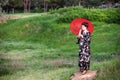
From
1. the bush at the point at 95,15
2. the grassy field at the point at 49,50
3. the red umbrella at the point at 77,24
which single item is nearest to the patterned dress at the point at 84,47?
the red umbrella at the point at 77,24

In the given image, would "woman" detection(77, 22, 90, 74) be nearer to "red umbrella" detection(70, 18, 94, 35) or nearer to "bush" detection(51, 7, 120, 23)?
"red umbrella" detection(70, 18, 94, 35)

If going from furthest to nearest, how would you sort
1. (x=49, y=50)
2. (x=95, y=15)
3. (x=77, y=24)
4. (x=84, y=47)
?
(x=95, y=15) → (x=49, y=50) → (x=77, y=24) → (x=84, y=47)

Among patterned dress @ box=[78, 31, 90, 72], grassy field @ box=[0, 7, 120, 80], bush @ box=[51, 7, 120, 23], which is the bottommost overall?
grassy field @ box=[0, 7, 120, 80]

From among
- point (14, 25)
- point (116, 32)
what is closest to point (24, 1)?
point (14, 25)

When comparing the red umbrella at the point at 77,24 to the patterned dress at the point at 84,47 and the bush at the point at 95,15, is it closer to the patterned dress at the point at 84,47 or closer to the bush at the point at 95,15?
the patterned dress at the point at 84,47

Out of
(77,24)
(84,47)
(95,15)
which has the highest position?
(77,24)

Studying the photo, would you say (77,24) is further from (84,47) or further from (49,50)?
(49,50)

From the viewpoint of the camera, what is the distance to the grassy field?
67.7ft

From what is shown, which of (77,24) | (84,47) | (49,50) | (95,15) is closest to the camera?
(84,47)

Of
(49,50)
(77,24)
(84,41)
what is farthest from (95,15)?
(84,41)

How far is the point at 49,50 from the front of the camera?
33688 mm

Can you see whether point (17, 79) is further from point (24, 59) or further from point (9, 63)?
point (24, 59)

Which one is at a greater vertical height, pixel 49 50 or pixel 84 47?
pixel 84 47

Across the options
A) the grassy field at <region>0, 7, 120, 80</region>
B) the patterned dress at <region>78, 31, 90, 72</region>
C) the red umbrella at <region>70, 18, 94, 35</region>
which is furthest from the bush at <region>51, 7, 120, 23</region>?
the patterned dress at <region>78, 31, 90, 72</region>
